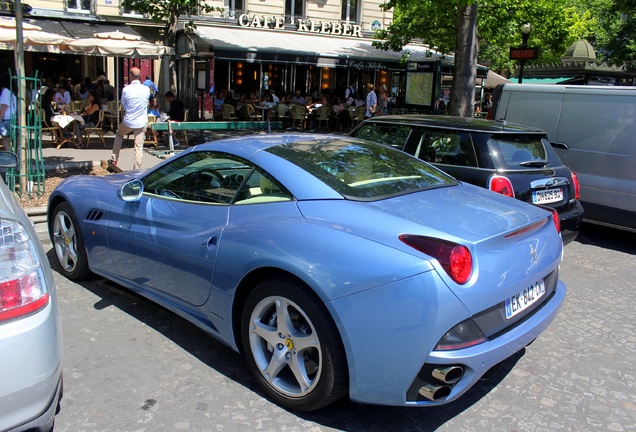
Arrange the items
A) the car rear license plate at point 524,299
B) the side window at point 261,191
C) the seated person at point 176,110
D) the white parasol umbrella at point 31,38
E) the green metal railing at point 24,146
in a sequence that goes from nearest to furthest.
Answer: the car rear license plate at point 524,299, the side window at point 261,191, the green metal railing at point 24,146, the white parasol umbrella at point 31,38, the seated person at point 176,110

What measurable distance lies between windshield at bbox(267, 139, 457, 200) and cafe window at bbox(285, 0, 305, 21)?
75.6 feet

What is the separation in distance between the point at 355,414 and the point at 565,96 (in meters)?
6.00

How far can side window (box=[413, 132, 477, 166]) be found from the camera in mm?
5793

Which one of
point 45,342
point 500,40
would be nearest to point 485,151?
point 45,342

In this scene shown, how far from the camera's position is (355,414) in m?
3.13

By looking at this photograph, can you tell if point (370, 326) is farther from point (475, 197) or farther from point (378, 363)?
point (475, 197)

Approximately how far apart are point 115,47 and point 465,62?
335 inches

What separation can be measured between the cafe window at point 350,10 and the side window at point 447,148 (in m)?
22.4

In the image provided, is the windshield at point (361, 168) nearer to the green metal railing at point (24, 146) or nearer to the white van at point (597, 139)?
the white van at point (597, 139)

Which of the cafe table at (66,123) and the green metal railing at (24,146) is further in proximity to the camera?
the cafe table at (66,123)

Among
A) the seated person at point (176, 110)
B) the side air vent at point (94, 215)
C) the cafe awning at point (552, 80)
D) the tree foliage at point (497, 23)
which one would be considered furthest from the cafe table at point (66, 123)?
the cafe awning at point (552, 80)

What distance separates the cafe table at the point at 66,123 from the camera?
12422 millimetres

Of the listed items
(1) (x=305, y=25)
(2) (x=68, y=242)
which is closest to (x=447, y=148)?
(2) (x=68, y=242)

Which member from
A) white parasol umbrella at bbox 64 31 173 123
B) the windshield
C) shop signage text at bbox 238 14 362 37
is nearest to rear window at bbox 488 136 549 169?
the windshield
